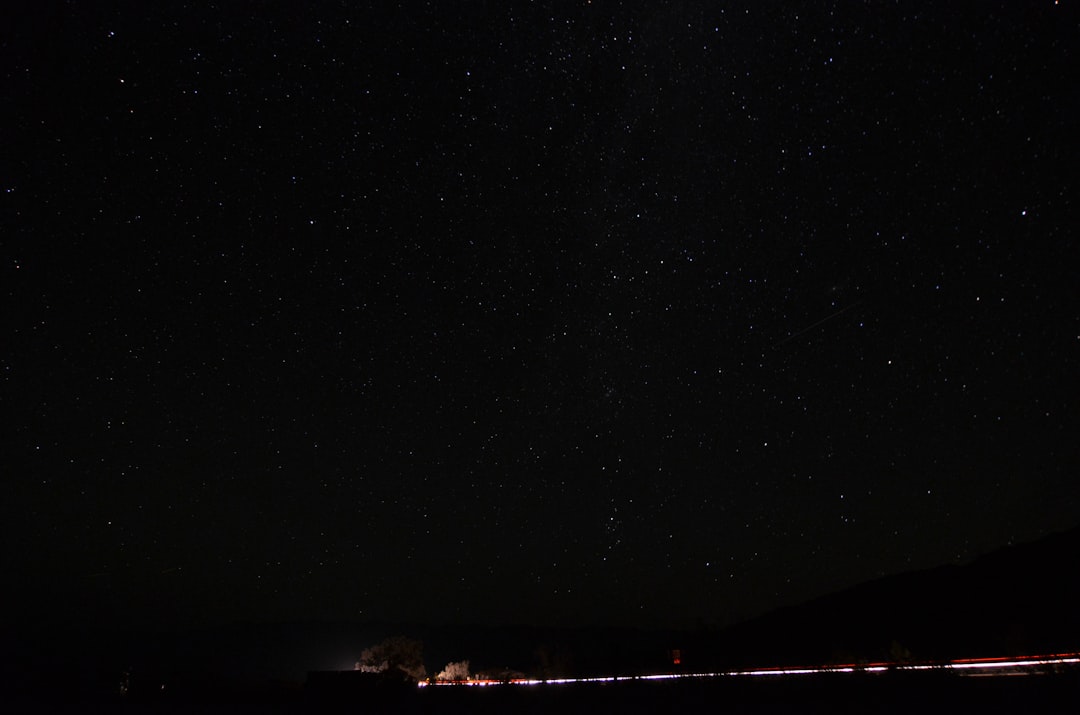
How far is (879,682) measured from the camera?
9273 millimetres

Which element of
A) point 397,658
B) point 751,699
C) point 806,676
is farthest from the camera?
point 397,658

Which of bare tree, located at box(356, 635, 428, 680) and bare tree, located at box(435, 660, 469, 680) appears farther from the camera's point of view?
bare tree, located at box(356, 635, 428, 680)

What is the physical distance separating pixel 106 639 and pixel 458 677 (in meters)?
114

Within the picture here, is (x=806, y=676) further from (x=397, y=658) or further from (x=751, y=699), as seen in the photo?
(x=397, y=658)

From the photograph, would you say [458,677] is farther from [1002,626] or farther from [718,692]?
[718,692]

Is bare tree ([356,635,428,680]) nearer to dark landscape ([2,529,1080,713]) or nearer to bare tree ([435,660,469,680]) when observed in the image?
bare tree ([435,660,469,680])

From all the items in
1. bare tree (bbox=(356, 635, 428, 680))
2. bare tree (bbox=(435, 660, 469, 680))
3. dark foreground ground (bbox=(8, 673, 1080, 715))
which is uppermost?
bare tree (bbox=(356, 635, 428, 680))

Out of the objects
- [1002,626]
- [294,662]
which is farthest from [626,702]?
[294,662]

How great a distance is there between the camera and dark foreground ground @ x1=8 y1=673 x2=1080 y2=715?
25.7 feet

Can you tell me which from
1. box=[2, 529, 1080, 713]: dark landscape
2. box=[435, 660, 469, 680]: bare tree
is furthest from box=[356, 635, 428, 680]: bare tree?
box=[2, 529, 1080, 713]: dark landscape

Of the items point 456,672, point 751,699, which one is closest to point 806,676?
point 751,699

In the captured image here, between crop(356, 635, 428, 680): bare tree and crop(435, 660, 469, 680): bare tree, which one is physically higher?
crop(356, 635, 428, 680): bare tree

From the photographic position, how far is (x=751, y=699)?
9.62 metres

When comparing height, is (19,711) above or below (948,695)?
above
